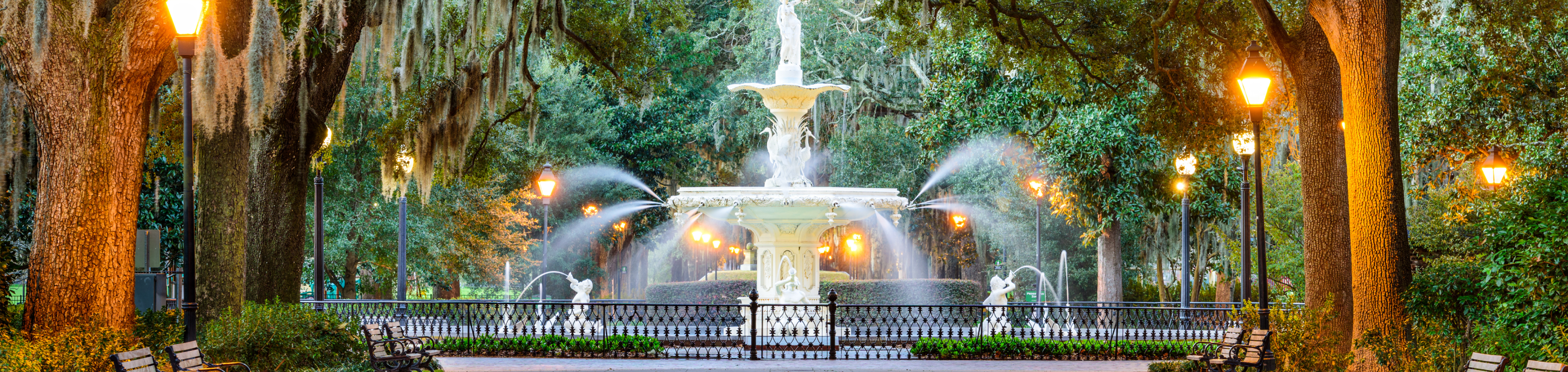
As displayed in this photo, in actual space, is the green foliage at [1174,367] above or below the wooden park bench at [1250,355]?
below

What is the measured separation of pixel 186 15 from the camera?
861 cm

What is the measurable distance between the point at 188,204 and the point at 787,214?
893cm

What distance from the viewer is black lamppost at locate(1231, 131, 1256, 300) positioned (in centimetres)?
1261

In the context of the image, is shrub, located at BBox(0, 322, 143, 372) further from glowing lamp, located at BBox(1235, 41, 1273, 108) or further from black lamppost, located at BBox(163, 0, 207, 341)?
glowing lamp, located at BBox(1235, 41, 1273, 108)

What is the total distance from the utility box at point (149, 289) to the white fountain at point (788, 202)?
21.1 ft

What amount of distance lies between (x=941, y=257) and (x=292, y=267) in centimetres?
2464

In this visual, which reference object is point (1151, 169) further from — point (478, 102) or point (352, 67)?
point (352, 67)

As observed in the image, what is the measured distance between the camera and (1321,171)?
11.0 metres

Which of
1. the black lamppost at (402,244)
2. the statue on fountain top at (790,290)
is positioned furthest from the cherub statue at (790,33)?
the black lamppost at (402,244)

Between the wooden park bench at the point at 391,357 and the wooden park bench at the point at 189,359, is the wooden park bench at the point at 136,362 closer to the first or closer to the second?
the wooden park bench at the point at 189,359

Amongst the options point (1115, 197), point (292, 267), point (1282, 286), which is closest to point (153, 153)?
point (292, 267)

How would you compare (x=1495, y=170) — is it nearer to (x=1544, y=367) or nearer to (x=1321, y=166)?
(x=1321, y=166)

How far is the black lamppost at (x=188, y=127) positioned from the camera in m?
8.59

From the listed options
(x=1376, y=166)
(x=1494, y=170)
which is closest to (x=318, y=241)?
(x=1376, y=166)
